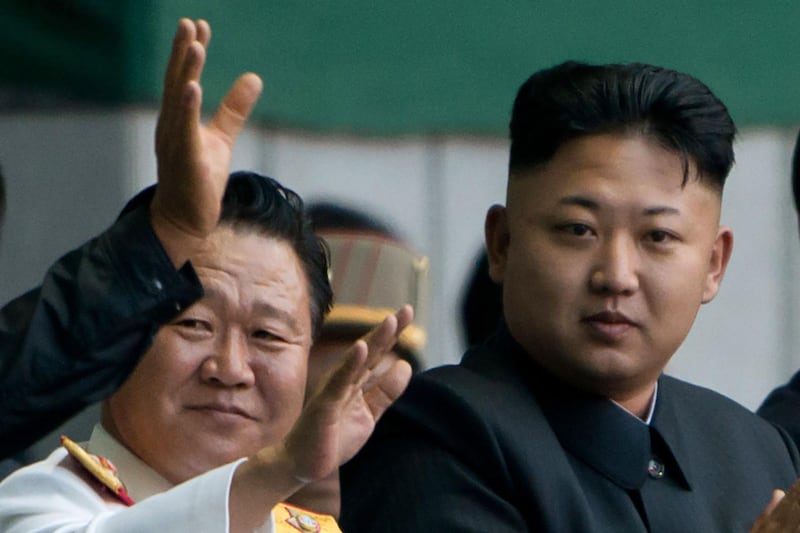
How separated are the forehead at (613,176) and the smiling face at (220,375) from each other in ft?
1.18

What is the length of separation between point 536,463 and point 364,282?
1.19 m

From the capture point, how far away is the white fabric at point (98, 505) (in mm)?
1880

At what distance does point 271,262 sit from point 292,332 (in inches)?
3.9

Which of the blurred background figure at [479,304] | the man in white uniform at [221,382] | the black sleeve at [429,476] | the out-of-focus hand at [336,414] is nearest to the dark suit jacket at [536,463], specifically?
the black sleeve at [429,476]

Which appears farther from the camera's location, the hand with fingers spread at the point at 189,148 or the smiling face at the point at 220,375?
the smiling face at the point at 220,375

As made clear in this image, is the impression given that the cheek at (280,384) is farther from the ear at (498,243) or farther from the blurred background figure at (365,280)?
the blurred background figure at (365,280)

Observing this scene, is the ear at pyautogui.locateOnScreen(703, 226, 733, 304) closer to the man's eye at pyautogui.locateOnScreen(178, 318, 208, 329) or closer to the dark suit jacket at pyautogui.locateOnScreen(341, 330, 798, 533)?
the dark suit jacket at pyautogui.locateOnScreen(341, 330, 798, 533)

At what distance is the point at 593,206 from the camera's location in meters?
2.30

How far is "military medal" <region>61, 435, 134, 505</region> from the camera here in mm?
2039

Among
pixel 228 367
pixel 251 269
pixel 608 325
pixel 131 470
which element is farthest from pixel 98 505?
pixel 608 325

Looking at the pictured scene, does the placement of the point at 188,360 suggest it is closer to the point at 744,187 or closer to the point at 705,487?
the point at 705,487

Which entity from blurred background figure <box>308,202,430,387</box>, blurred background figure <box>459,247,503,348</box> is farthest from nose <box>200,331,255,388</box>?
blurred background figure <box>459,247,503,348</box>

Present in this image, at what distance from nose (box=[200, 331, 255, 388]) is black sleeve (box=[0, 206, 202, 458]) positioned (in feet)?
0.82

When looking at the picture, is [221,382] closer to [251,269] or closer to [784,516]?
[251,269]
